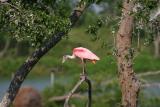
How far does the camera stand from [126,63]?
11.4 metres

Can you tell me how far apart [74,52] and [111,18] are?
0.94 meters

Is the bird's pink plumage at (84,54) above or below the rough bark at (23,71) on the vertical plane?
above

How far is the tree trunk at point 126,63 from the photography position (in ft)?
37.1

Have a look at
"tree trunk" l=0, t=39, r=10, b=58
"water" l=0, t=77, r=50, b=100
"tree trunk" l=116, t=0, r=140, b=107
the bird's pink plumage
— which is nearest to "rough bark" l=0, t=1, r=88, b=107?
the bird's pink plumage

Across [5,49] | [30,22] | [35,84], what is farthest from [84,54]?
[5,49]

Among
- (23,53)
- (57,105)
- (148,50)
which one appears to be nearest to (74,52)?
(57,105)

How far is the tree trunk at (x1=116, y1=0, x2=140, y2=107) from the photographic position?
1130cm

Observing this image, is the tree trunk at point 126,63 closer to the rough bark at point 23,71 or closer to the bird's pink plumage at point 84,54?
the bird's pink plumage at point 84,54

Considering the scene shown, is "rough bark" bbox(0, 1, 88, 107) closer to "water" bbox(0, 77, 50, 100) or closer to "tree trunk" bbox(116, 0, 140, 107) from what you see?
"tree trunk" bbox(116, 0, 140, 107)

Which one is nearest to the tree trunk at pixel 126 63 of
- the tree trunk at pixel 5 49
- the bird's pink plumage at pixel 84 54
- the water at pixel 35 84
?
the bird's pink plumage at pixel 84 54

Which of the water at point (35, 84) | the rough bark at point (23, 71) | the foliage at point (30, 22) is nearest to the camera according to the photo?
the foliage at point (30, 22)

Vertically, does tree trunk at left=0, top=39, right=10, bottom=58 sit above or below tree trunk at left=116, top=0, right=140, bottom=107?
below

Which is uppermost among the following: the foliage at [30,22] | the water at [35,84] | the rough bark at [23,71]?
the foliage at [30,22]

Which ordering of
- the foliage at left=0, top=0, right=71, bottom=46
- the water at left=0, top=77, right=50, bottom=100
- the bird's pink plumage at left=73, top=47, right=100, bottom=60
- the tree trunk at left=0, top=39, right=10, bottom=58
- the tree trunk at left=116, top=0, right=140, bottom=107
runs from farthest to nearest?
the tree trunk at left=0, top=39, right=10, bottom=58 → the water at left=0, top=77, right=50, bottom=100 → the tree trunk at left=116, top=0, right=140, bottom=107 → the bird's pink plumage at left=73, top=47, right=100, bottom=60 → the foliage at left=0, top=0, right=71, bottom=46
